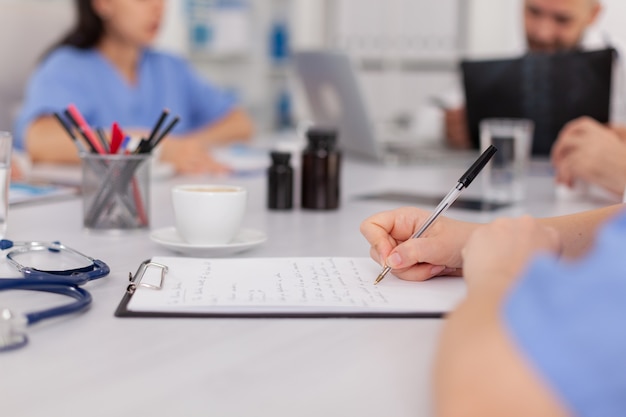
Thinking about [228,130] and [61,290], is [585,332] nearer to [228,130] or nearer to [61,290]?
[61,290]

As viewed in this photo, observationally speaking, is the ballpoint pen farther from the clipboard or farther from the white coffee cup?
the white coffee cup

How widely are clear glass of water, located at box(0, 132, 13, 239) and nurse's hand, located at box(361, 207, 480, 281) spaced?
0.46m

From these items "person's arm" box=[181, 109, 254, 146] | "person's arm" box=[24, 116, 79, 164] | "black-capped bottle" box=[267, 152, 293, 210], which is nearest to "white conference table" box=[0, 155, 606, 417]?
"black-capped bottle" box=[267, 152, 293, 210]

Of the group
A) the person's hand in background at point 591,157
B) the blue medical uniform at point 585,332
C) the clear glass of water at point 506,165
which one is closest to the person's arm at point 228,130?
the clear glass of water at point 506,165

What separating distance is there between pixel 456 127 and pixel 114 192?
4.38 ft

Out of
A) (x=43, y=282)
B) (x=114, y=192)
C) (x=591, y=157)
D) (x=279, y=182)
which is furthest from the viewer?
(x=591, y=157)

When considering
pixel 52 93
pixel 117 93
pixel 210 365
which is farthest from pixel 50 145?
pixel 210 365

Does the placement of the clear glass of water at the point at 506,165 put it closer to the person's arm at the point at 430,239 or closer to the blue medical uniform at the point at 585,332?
the person's arm at the point at 430,239

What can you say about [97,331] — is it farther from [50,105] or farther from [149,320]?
[50,105]

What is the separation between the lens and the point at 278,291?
2.32 ft

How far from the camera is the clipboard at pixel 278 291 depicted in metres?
0.65

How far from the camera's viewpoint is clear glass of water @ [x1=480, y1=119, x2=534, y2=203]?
1.40 meters

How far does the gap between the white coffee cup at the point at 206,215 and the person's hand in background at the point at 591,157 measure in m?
0.71

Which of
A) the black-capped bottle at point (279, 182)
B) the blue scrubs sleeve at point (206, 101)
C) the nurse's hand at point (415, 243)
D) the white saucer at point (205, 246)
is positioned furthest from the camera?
the blue scrubs sleeve at point (206, 101)
